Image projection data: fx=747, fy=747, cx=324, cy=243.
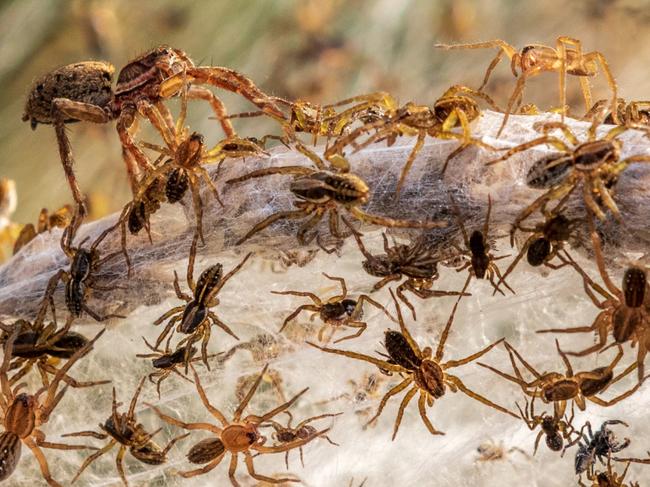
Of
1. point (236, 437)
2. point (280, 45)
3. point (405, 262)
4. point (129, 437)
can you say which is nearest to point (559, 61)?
point (405, 262)

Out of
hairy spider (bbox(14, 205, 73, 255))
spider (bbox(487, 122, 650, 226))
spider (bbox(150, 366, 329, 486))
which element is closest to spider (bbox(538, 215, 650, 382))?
spider (bbox(487, 122, 650, 226))

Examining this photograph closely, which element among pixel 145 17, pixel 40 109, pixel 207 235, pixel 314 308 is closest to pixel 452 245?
pixel 314 308

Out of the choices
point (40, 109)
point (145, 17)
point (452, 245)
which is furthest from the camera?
point (145, 17)

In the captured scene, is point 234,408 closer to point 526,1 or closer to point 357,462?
point 357,462

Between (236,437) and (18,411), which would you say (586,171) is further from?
(18,411)

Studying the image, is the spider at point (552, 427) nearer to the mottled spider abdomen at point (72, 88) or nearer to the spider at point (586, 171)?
the spider at point (586, 171)

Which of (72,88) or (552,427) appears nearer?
(552,427)

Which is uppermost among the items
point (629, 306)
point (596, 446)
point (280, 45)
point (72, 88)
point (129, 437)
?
point (280, 45)
